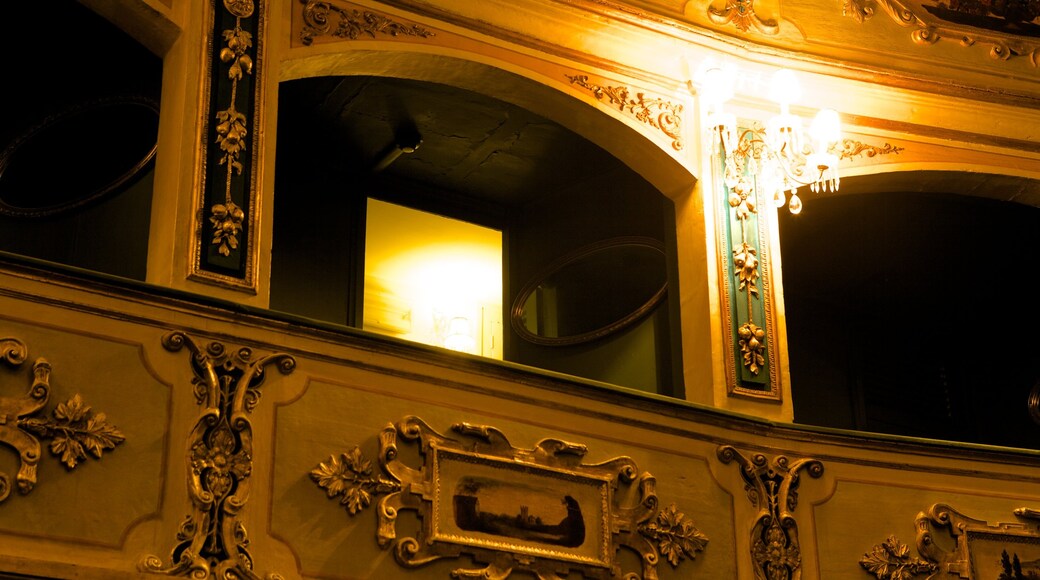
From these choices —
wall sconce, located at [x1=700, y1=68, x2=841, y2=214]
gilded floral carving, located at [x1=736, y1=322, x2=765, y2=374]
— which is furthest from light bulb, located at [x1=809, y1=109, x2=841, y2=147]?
gilded floral carving, located at [x1=736, y1=322, x2=765, y2=374]

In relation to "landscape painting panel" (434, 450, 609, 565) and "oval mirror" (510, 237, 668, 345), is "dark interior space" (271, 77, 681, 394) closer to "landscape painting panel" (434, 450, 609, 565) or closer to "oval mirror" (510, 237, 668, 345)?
"oval mirror" (510, 237, 668, 345)

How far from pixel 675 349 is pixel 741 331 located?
0.37 metres

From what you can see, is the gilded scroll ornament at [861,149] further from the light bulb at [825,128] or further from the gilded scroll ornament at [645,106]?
the gilded scroll ornament at [645,106]

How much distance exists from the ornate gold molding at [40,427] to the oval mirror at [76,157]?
3309 mm

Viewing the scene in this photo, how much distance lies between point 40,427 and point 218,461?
0.63 m

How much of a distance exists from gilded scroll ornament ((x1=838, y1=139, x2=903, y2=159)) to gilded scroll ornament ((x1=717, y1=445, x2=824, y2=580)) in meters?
1.83

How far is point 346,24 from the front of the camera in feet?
22.8

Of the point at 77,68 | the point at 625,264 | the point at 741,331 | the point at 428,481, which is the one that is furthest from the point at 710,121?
the point at 77,68

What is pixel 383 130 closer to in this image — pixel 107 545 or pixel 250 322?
pixel 250 322

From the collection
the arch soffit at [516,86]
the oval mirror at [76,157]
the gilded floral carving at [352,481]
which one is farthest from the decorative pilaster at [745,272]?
the oval mirror at [76,157]

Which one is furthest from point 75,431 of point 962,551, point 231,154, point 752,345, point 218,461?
point 962,551

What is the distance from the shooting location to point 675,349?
7594 mm

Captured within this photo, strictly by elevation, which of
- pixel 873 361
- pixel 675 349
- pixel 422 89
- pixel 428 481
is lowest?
pixel 428 481

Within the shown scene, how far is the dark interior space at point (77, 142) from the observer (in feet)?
27.1
